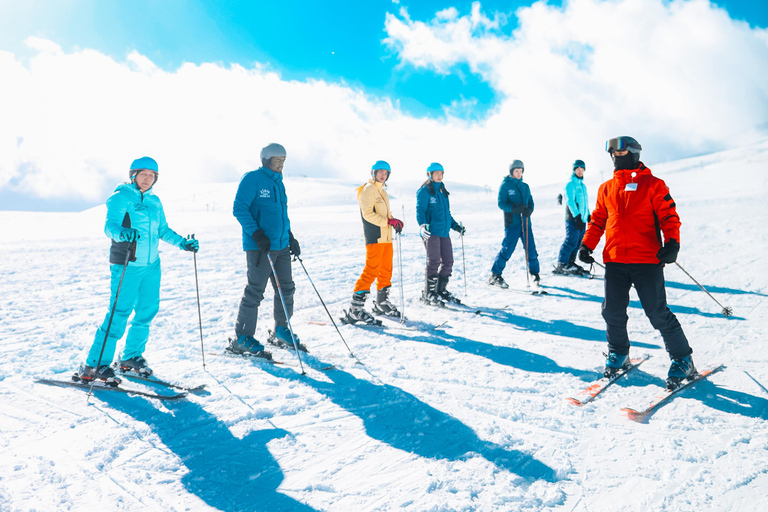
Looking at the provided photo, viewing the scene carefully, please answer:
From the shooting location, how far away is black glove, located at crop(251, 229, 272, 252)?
14.7 feet

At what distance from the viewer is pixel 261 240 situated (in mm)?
4480

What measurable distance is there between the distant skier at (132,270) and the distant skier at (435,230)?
370 cm

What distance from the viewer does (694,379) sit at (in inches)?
148

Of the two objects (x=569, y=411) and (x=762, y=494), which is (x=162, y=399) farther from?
(x=762, y=494)

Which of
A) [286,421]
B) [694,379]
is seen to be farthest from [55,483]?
[694,379]

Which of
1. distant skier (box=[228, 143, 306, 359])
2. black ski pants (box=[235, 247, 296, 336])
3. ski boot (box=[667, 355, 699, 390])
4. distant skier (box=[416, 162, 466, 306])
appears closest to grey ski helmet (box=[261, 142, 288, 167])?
distant skier (box=[228, 143, 306, 359])

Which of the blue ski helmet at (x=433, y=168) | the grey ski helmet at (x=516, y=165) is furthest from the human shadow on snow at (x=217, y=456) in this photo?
the grey ski helmet at (x=516, y=165)

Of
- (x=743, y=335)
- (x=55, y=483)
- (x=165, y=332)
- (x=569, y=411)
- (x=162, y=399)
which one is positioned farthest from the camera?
(x=165, y=332)

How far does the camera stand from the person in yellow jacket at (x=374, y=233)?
5918 millimetres

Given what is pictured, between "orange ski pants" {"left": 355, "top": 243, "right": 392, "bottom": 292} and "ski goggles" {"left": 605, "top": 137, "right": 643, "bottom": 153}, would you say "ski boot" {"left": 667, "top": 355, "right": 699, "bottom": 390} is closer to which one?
"ski goggles" {"left": 605, "top": 137, "right": 643, "bottom": 153}

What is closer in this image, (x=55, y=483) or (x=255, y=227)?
(x=55, y=483)

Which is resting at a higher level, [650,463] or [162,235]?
[162,235]

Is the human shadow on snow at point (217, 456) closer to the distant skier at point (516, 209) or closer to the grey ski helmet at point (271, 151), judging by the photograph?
the grey ski helmet at point (271, 151)

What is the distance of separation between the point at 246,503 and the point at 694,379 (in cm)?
353
